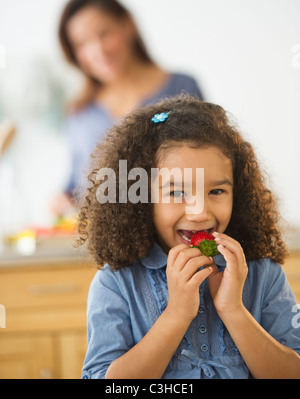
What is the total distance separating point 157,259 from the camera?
797mm

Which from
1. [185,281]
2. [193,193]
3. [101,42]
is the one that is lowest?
[185,281]

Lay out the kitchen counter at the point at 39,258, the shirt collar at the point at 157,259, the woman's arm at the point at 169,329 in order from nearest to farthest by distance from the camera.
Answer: the woman's arm at the point at 169,329
the shirt collar at the point at 157,259
the kitchen counter at the point at 39,258

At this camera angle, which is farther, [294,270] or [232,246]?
[294,270]

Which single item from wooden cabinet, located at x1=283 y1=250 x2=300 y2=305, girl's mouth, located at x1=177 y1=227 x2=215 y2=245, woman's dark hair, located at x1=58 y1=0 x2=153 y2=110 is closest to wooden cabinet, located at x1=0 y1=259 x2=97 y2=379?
wooden cabinet, located at x1=283 y1=250 x2=300 y2=305

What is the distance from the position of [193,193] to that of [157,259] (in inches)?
5.6

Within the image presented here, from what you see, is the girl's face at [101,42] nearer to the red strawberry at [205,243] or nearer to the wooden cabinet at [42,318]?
the wooden cabinet at [42,318]

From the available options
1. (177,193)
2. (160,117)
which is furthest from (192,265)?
(160,117)

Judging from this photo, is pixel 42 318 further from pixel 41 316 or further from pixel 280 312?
pixel 280 312

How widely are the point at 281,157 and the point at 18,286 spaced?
1.22 meters

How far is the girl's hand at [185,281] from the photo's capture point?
684mm

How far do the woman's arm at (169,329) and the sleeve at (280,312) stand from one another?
0.14 m

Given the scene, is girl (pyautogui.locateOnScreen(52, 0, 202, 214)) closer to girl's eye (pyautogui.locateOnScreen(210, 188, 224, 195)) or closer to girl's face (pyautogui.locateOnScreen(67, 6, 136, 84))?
girl's face (pyautogui.locateOnScreen(67, 6, 136, 84))

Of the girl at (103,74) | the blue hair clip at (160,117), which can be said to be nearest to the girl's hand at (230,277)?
the blue hair clip at (160,117)
